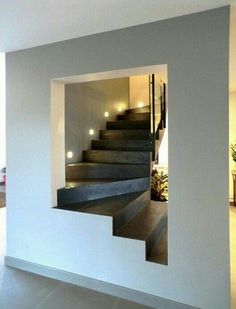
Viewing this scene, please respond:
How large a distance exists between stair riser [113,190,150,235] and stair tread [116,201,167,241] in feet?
0.14

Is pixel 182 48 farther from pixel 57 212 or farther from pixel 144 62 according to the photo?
pixel 57 212

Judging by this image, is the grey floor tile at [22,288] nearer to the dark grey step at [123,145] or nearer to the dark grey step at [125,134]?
the dark grey step at [123,145]

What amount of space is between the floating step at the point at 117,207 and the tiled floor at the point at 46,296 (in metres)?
0.66

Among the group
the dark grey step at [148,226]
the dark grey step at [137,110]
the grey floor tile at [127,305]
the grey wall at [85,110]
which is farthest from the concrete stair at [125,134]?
the grey floor tile at [127,305]

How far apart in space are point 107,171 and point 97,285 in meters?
1.53

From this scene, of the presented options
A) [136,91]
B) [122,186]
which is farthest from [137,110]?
[122,186]

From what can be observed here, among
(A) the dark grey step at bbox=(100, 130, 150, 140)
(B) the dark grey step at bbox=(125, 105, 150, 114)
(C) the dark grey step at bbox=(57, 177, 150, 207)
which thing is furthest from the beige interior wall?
(C) the dark grey step at bbox=(57, 177, 150, 207)

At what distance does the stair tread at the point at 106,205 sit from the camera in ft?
8.01

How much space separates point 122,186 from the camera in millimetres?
3158

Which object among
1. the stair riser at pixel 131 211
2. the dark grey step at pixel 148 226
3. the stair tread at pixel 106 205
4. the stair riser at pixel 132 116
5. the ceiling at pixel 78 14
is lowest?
the dark grey step at pixel 148 226

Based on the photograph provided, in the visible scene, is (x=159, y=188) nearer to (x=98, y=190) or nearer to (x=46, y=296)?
(x=98, y=190)

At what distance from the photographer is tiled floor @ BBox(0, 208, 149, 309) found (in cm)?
214

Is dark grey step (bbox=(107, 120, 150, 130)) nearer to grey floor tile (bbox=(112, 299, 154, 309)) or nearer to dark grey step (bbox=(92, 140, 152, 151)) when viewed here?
dark grey step (bbox=(92, 140, 152, 151))

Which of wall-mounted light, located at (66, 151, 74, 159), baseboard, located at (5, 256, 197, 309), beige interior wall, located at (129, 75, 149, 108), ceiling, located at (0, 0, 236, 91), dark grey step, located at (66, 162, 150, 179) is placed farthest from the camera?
beige interior wall, located at (129, 75, 149, 108)
